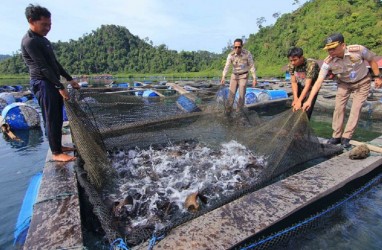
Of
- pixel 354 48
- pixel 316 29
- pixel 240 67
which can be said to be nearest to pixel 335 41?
pixel 354 48

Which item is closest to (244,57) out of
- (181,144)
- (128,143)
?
(181,144)

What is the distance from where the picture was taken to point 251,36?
2660 inches

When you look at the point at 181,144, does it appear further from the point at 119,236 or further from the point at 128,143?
the point at 119,236

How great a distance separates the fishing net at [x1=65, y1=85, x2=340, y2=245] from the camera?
10.6 feet

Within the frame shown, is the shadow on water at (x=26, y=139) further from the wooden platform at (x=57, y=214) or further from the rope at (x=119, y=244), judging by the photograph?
the rope at (x=119, y=244)

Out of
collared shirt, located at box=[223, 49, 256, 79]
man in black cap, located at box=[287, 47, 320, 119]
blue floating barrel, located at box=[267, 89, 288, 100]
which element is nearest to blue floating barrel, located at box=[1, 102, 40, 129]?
collared shirt, located at box=[223, 49, 256, 79]

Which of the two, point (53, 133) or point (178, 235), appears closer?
point (178, 235)

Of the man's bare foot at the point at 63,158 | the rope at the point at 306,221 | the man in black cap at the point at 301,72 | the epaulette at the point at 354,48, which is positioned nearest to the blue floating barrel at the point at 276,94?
the man in black cap at the point at 301,72

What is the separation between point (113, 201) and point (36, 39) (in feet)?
7.68

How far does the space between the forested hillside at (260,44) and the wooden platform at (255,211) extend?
40406mm

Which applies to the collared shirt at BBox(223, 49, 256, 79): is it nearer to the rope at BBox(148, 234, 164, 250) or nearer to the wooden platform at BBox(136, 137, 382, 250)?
the wooden platform at BBox(136, 137, 382, 250)

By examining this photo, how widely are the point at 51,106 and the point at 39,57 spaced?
2.26 feet

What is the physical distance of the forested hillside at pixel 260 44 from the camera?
1658 inches

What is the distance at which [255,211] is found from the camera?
9.02 ft
